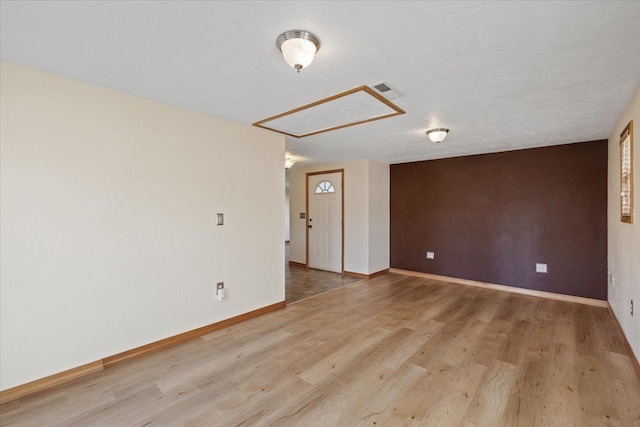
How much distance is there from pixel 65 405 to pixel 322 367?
172 cm

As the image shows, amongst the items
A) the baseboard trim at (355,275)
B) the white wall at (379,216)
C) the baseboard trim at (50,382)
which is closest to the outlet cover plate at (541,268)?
the white wall at (379,216)

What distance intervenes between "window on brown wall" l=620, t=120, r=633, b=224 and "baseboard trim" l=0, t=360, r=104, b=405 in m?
4.57

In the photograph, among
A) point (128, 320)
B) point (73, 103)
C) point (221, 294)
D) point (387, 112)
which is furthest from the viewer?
point (221, 294)

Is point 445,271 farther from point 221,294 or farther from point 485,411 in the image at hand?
point 221,294

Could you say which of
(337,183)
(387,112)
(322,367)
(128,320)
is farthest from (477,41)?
(337,183)

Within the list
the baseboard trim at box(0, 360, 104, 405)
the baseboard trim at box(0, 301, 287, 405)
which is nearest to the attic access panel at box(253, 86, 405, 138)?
the baseboard trim at box(0, 301, 287, 405)

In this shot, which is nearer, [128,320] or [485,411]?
[485,411]

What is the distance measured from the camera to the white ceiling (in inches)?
55.9

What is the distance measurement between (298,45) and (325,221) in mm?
4509

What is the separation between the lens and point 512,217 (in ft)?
14.7

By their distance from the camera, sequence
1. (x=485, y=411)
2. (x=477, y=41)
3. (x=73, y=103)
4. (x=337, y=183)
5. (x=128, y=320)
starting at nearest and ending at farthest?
1. (x=477, y=41)
2. (x=485, y=411)
3. (x=73, y=103)
4. (x=128, y=320)
5. (x=337, y=183)

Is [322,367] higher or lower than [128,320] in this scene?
lower

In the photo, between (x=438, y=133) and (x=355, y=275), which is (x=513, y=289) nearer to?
(x=355, y=275)

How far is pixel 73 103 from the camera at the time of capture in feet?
7.19
